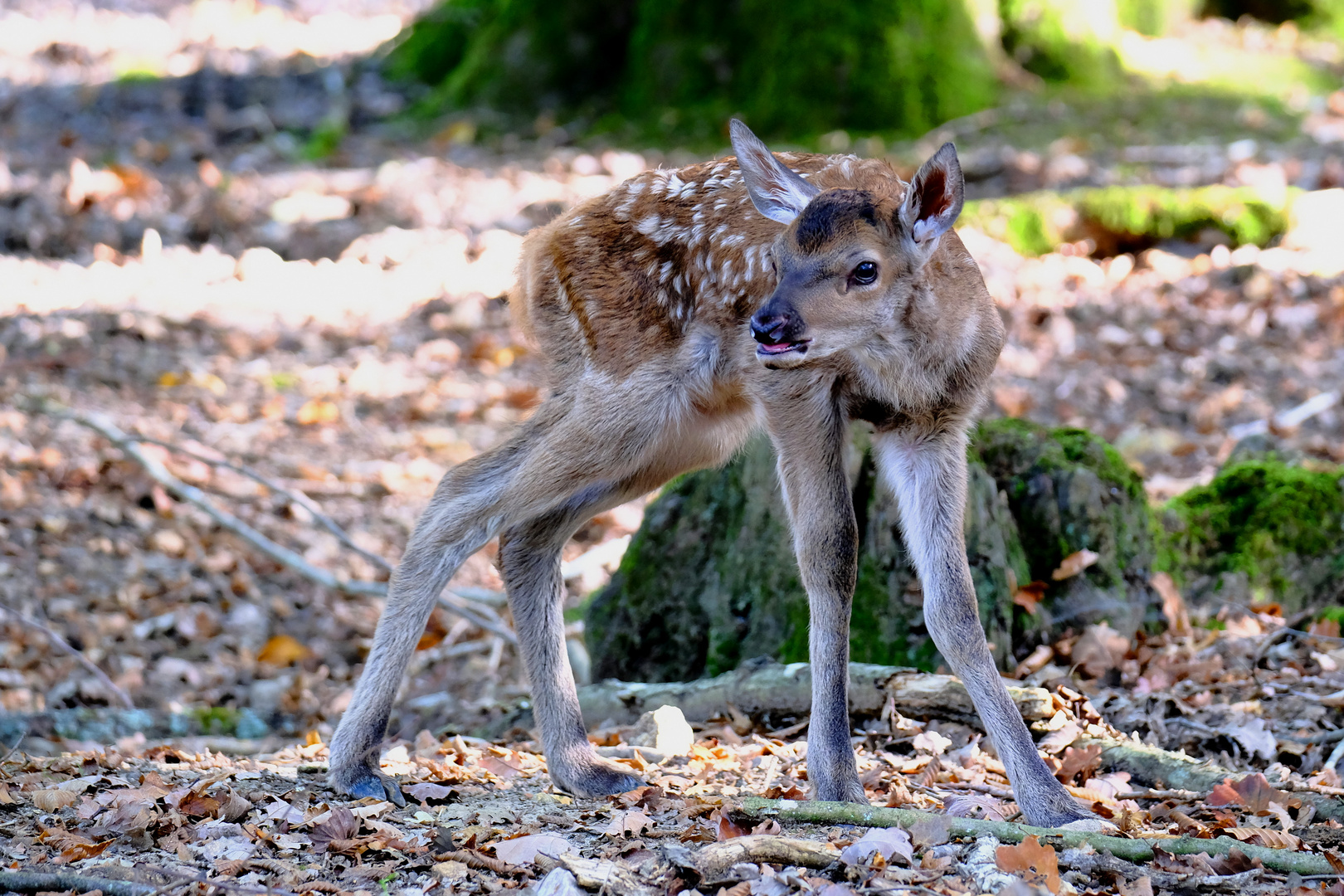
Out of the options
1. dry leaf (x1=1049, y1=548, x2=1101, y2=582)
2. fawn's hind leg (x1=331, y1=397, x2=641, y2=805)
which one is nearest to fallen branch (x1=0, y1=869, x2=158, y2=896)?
fawn's hind leg (x1=331, y1=397, x2=641, y2=805)

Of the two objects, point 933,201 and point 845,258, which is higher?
point 933,201

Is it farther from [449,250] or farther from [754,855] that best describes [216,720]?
[449,250]

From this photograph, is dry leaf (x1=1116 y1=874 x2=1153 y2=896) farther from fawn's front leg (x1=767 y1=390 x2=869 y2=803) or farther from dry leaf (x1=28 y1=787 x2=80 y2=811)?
dry leaf (x1=28 y1=787 x2=80 y2=811)

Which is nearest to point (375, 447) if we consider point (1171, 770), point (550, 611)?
point (550, 611)

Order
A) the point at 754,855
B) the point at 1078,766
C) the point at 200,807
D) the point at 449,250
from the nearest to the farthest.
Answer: the point at 754,855 < the point at 200,807 < the point at 1078,766 < the point at 449,250

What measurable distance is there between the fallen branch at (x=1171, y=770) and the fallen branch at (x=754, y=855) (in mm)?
1504

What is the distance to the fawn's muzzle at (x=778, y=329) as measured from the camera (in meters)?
4.16

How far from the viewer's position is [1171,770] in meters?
4.46

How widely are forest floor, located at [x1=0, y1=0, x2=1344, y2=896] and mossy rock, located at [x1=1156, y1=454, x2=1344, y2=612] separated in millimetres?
285

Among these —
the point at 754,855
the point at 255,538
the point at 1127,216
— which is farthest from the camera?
the point at 1127,216

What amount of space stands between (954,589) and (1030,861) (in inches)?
47.0

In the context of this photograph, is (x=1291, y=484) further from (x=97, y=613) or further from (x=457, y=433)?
(x=97, y=613)

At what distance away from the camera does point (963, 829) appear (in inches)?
147

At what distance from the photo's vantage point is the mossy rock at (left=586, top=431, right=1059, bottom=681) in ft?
18.4
